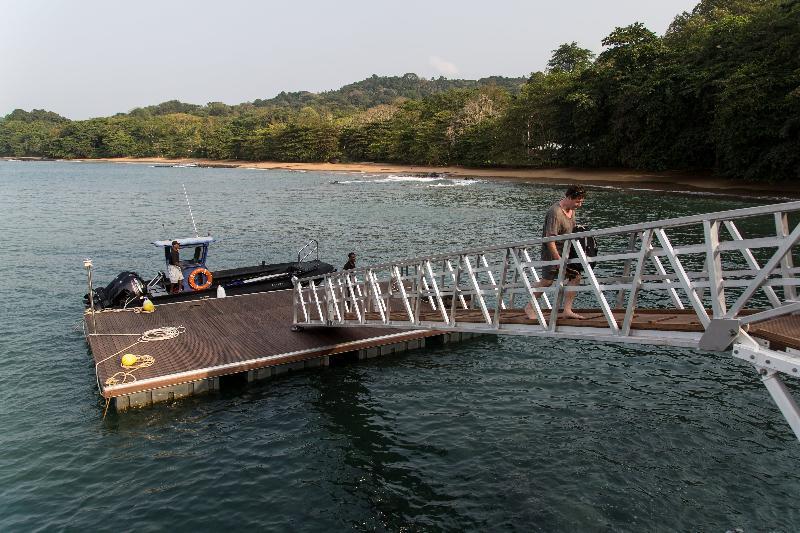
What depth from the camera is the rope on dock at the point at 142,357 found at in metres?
15.9

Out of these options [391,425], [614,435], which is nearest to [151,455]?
[391,425]

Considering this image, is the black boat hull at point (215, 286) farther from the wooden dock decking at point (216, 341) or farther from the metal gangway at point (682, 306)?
the metal gangway at point (682, 306)

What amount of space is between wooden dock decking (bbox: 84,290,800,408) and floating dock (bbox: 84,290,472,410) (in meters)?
0.03

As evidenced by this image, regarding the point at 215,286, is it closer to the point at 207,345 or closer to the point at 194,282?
the point at 194,282

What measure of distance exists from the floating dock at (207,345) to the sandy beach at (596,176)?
51538 millimetres

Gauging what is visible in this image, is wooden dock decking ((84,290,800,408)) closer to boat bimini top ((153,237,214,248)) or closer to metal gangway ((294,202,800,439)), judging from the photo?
metal gangway ((294,202,800,439))

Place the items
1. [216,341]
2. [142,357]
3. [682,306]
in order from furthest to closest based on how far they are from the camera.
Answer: [216,341] → [142,357] → [682,306]

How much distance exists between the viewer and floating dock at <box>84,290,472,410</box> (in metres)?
16.2

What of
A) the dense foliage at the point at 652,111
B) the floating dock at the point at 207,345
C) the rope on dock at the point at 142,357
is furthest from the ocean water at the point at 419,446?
the dense foliage at the point at 652,111

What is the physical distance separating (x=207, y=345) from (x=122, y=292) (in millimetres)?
6491

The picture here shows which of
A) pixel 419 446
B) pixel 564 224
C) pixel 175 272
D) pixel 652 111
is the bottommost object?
pixel 419 446

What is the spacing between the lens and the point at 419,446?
13914 mm

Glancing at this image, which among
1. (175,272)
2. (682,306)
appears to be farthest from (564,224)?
(175,272)

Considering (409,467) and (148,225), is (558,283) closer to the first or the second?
(409,467)
